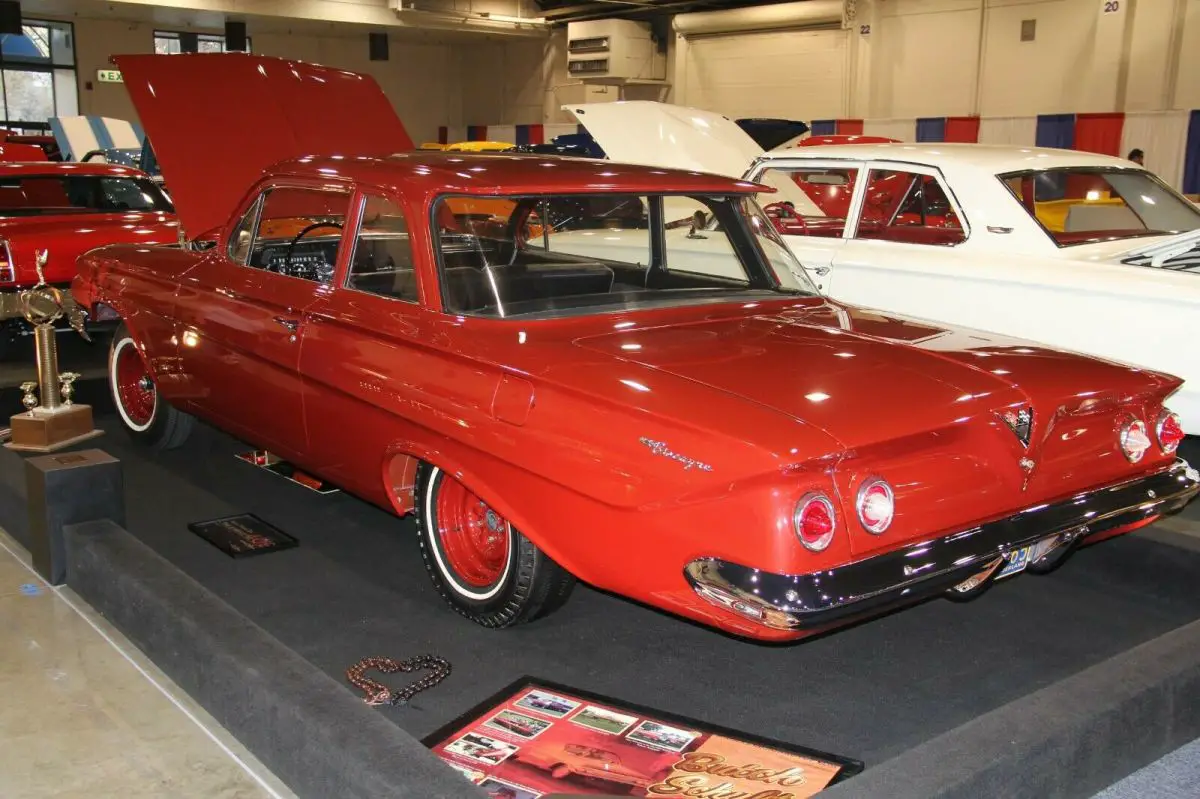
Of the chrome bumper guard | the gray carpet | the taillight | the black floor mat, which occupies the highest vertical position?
the taillight

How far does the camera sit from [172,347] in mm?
4906

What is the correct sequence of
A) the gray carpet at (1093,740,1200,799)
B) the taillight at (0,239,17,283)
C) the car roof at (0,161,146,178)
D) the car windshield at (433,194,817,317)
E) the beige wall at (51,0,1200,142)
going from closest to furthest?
the gray carpet at (1093,740,1200,799)
the car windshield at (433,194,817,317)
the taillight at (0,239,17,283)
the car roof at (0,161,146,178)
the beige wall at (51,0,1200,142)

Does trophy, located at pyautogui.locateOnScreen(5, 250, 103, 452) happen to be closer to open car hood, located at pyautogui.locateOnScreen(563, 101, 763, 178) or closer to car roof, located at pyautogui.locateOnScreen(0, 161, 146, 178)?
car roof, located at pyautogui.locateOnScreen(0, 161, 146, 178)

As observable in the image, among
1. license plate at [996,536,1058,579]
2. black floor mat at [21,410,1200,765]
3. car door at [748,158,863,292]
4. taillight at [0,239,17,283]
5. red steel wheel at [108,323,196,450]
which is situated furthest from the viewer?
taillight at [0,239,17,283]

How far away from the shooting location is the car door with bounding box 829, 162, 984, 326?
5.50 metres

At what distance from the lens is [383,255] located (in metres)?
3.87

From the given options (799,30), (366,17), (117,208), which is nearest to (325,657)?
(117,208)

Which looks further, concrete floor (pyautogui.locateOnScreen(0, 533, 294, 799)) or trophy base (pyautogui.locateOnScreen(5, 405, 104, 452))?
trophy base (pyautogui.locateOnScreen(5, 405, 104, 452))

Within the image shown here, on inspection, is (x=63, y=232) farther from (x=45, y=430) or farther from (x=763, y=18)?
(x=763, y=18)

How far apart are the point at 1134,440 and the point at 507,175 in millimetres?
2088

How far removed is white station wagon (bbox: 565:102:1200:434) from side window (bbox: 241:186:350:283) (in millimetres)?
2628

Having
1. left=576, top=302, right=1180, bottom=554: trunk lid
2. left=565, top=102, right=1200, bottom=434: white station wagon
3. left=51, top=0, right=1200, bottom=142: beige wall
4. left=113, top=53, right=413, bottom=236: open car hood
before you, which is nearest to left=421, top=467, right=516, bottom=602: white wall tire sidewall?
left=576, top=302, right=1180, bottom=554: trunk lid

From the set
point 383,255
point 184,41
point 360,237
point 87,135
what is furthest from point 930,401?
point 184,41

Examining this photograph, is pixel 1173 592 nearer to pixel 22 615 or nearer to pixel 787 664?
pixel 787 664
